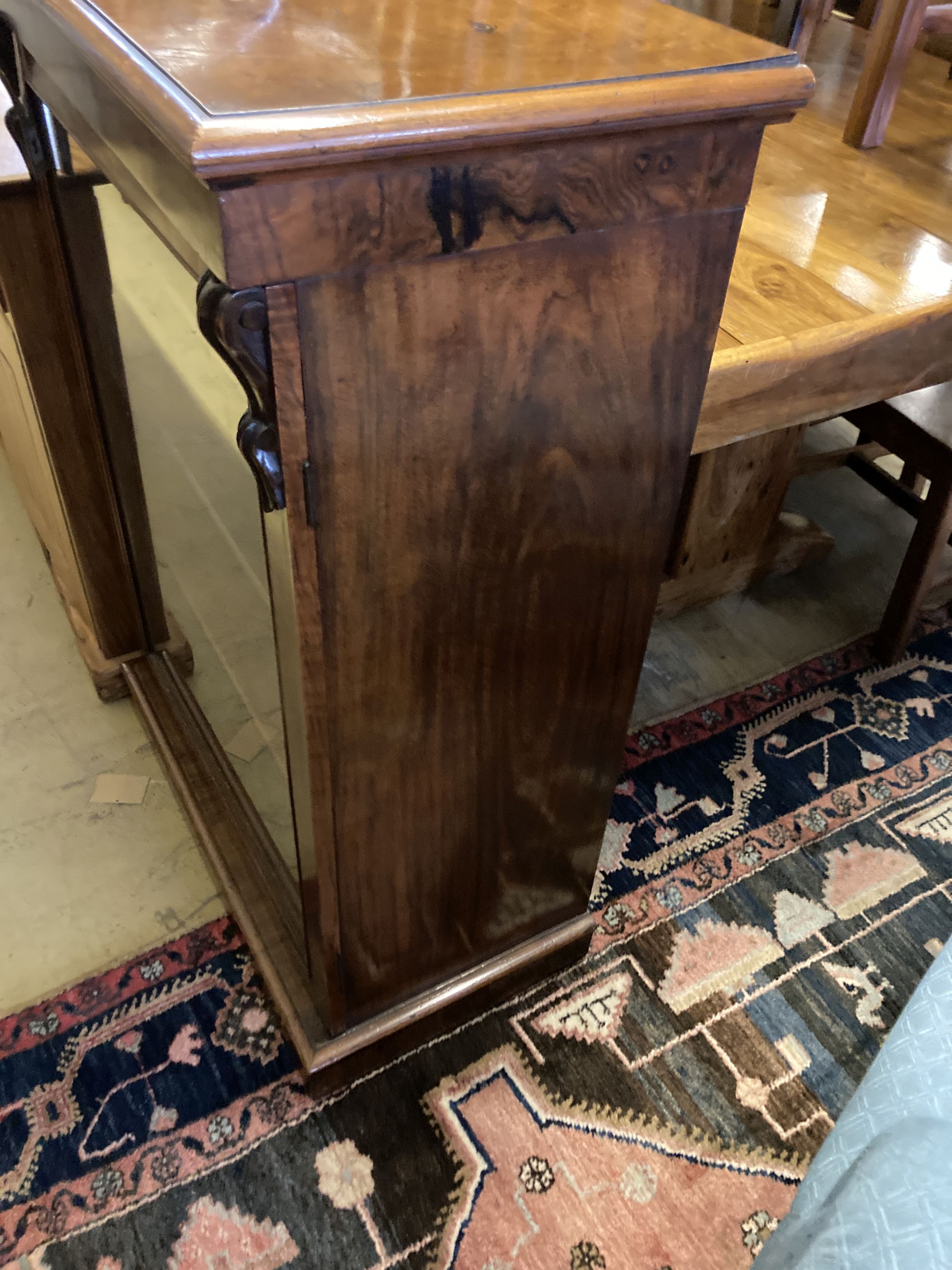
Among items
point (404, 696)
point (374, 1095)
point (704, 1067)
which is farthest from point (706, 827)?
point (404, 696)

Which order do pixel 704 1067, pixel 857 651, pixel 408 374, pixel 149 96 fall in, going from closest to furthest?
pixel 149 96 < pixel 408 374 < pixel 704 1067 < pixel 857 651

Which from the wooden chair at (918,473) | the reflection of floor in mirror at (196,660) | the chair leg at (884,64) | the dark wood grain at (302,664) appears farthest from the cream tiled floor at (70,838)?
the chair leg at (884,64)

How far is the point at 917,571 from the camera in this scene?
1.66m

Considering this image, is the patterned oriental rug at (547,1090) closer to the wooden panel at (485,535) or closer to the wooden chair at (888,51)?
the wooden panel at (485,535)

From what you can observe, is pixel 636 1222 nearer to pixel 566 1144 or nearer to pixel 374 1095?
pixel 566 1144

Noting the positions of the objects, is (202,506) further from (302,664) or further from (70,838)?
(70,838)

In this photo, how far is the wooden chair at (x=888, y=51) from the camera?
1.37 m

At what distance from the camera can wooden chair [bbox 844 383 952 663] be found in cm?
157

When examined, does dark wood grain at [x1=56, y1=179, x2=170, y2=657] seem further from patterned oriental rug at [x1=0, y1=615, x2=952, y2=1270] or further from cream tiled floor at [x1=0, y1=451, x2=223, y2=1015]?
patterned oriental rug at [x1=0, y1=615, x2=952, y2=1270]

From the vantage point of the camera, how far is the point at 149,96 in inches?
20.0

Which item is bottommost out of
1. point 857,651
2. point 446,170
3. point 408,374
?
point 857,651

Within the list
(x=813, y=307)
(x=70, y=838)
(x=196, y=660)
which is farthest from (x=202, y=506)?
(x=813, y=307)

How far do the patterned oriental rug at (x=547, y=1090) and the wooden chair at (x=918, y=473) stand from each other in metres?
0.40

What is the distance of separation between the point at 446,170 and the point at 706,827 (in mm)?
Answer: 1159
